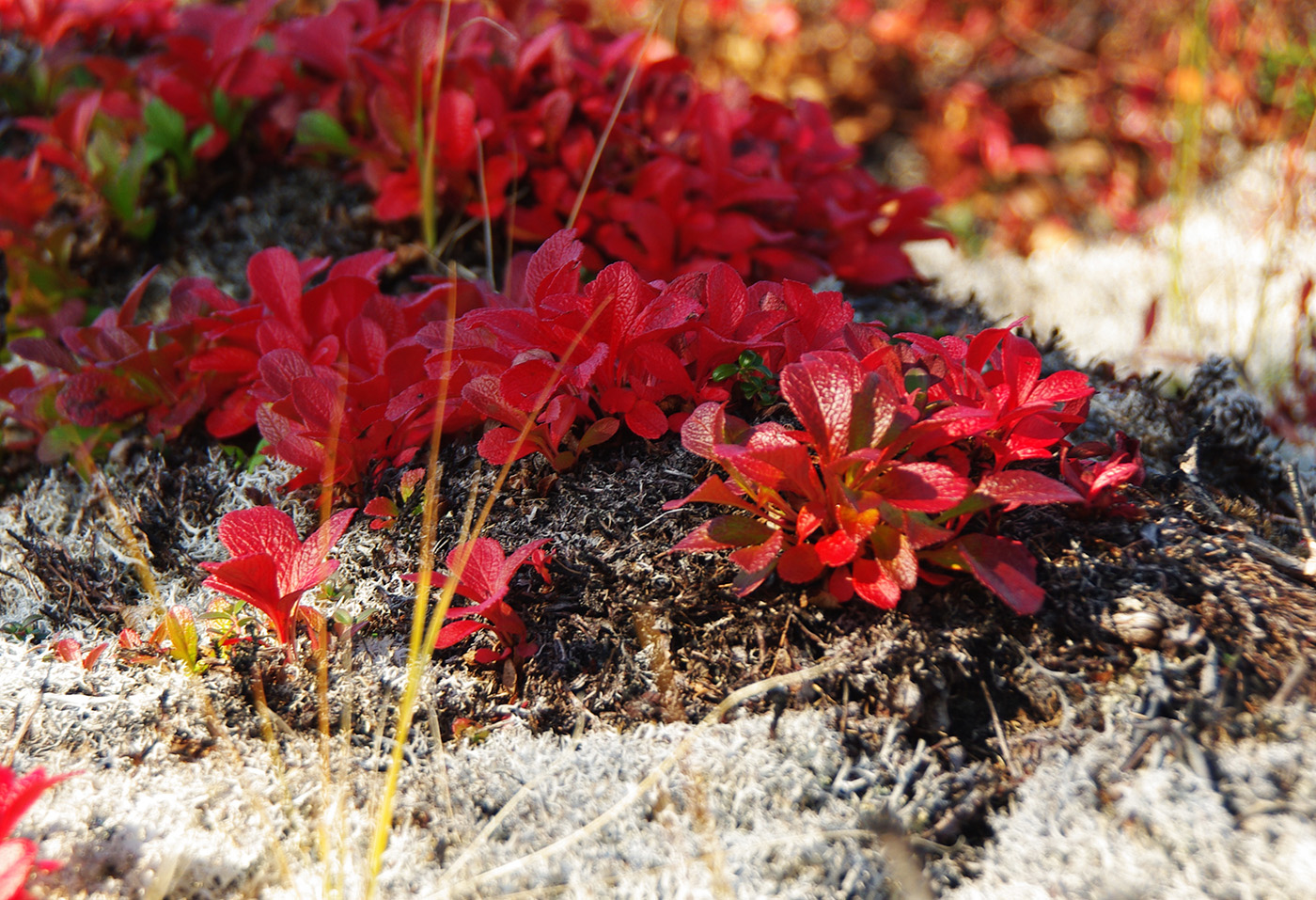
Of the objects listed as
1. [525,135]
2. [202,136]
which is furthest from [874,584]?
[202,136]

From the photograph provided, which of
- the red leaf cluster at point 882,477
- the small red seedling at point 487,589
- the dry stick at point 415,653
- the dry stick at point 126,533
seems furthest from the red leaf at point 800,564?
the dry stick at point 126,533

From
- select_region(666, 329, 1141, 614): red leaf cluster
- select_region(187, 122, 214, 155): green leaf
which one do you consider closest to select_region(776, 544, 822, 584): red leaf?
select_region(666, 329, 1141, 614): red leaf cluster

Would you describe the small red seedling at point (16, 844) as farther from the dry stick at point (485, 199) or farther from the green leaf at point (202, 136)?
the green leaf at point (202, 136)

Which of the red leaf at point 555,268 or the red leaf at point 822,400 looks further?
the red leaf at point 555,268

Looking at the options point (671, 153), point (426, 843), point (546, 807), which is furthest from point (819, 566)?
point (671, 153)

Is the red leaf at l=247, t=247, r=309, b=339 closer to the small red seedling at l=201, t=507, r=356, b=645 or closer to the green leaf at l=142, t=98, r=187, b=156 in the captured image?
the small red seedling at l=201, t=507, r=356, b=645
